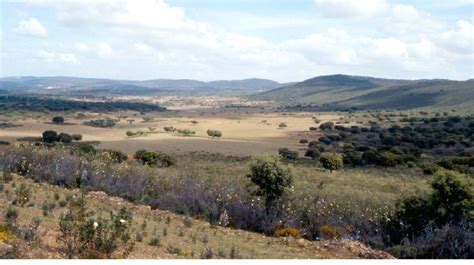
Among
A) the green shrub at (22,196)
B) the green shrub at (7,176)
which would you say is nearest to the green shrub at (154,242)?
the green shrub at (22,196)

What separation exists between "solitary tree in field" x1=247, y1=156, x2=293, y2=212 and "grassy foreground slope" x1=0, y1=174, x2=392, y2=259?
9.81 feet

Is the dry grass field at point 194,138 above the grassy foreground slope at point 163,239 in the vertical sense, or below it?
below

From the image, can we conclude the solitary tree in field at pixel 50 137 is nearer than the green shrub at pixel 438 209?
No

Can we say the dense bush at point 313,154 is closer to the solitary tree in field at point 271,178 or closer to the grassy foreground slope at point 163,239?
the solitary tree in field at point 271,178

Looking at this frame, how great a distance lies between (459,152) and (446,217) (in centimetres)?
3330

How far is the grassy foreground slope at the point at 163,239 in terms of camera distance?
31.4 feet

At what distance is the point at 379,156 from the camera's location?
38.4 m

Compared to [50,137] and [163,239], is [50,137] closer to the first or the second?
[50,137]

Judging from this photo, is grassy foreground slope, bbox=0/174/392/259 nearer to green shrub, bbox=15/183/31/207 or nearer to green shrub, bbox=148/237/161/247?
green shrub, bbox=148/237/161/247

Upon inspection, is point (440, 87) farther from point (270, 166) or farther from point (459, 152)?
point (270, 166)

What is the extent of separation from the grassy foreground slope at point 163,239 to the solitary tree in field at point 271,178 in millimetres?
2989

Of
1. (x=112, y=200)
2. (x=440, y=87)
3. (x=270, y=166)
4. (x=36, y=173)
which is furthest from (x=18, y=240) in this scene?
(x=440, y=87)

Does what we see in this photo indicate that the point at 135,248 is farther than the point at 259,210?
No

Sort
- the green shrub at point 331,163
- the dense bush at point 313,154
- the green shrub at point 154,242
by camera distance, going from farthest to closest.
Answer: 1. the dense bush at point 313,154
2. the green shrub at point 331,163
3. the green shrub at point 154,242
